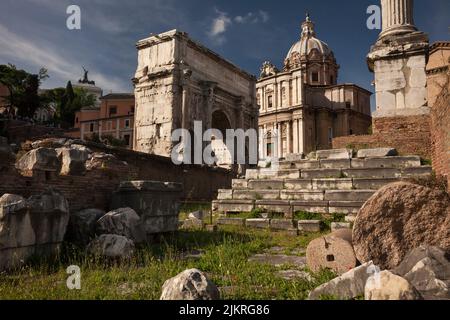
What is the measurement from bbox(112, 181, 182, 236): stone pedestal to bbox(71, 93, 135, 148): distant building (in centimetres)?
3924

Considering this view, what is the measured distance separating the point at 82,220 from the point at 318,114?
146 ft

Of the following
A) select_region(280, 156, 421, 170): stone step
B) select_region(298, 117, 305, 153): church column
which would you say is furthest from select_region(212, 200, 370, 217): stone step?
A: select_region(298, 117, 305, 153): church column

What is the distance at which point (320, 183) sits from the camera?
9250mm

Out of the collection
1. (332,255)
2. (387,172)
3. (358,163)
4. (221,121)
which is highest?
(221,121)

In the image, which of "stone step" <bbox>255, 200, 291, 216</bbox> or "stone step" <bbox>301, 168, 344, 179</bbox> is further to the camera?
"stone step" <bbox>301, 168, 344, 179</bbox>

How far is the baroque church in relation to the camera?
46.2 meters

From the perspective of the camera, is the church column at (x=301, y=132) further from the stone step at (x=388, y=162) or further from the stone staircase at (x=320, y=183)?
the stone step at (x=388, y=162)

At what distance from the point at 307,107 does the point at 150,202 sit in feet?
137

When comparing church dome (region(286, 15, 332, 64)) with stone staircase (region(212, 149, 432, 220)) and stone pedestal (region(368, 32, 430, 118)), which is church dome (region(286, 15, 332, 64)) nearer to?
stone pedestal (region(368, 32, 430, 118))

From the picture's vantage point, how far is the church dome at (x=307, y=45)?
170 feet

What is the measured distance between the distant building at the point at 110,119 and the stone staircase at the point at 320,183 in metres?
37.3

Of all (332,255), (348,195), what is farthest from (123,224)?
(348,195)

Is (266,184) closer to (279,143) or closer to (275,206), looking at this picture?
(275,206)
